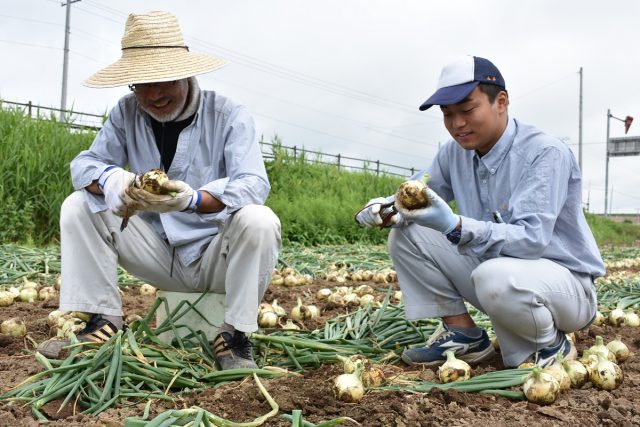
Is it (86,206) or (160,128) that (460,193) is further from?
(86,206)

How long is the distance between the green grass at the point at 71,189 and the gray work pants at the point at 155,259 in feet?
13.3

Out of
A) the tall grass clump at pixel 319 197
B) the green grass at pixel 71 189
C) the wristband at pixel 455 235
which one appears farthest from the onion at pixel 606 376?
the tall grass clump at pixel 319 197

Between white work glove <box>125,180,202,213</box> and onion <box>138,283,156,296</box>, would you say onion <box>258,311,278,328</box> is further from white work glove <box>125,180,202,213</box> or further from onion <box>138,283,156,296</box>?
onion <box>138,283,156,296</box>

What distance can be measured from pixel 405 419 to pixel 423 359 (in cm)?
66

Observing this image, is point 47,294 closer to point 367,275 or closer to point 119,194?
point 119,194

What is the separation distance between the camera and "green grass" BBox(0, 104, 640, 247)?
251 inches

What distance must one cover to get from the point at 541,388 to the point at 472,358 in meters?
0.54

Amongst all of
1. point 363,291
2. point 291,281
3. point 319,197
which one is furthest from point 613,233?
point 363,291

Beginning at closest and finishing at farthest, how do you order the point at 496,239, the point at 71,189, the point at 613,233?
the point at 496,239 → the point at 71,189 → the point at 613,233

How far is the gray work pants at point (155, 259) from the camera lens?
226 cm

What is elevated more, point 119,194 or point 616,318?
point 119,194

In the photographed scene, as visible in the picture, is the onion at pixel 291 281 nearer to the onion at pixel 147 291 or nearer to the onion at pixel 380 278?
the onion at pixel 380 278

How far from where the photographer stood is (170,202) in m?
2.18

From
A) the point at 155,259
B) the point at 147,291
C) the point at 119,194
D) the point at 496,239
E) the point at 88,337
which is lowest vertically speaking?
the point at 147,291
